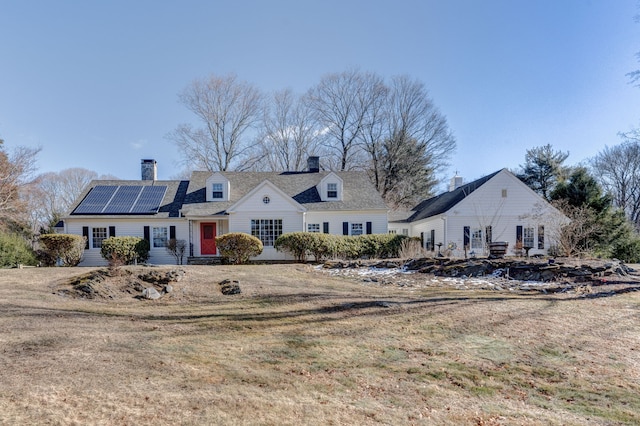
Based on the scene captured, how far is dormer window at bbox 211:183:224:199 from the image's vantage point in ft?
70.7

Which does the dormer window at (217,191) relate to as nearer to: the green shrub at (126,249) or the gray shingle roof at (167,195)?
the gray shingle roof at (167,195)

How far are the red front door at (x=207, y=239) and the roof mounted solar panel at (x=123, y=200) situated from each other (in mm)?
4008

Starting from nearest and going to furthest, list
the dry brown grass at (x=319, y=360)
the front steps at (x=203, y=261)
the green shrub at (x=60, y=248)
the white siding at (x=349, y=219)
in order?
the dry brown grass at (x=319, y=360)
the green shrub at (x=60, y=248)
the front steps at (x=203, y=261)
the white siding at (x=349, y=219)

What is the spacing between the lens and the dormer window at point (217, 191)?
70.7ft

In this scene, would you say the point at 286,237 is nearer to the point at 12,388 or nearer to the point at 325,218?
the point at 325,218

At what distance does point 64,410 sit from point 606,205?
25148mm

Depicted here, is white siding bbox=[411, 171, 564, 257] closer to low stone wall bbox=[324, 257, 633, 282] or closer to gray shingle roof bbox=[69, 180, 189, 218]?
low stone wall bbox=[324, 257, 633, 282]

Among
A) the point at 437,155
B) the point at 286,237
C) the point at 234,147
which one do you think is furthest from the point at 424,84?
the point at 286,237

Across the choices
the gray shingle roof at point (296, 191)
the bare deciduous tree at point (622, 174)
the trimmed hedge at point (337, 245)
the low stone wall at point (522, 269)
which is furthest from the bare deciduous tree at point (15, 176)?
the bare deciduous tree at point (622, 174)

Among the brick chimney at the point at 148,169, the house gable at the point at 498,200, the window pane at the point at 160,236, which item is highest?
the brick chimney at the point at 148,169

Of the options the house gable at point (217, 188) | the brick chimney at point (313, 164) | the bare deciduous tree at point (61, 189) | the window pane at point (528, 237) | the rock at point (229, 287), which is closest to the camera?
the rock at point (229, 287)

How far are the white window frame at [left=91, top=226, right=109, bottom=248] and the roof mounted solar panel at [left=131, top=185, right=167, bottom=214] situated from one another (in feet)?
6.04

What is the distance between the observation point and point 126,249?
1866 centimetres

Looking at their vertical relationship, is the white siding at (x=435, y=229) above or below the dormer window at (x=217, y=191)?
below
